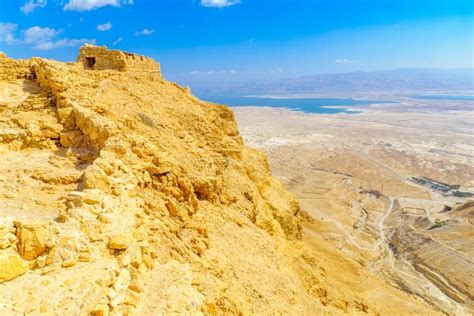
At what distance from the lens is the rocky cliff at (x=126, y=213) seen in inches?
208

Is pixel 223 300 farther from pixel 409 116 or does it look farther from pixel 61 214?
pixel 409 116

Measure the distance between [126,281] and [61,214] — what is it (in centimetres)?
156

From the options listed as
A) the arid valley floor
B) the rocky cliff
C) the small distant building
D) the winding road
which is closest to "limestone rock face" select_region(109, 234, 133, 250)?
the rocky cliff

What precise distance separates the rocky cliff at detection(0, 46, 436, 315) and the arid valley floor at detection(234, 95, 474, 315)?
1324 cm

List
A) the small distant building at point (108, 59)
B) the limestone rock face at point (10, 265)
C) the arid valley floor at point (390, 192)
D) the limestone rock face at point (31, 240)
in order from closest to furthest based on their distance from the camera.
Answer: the limestone rock face at point (10, 265), the limestone rock face at point (31, 240), the small distant building at point (108, 59), the arid valley floor at point (390, 192)

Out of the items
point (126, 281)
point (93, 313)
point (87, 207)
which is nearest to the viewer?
point (93, 313)

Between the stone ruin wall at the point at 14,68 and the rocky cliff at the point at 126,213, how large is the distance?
0.04 metres

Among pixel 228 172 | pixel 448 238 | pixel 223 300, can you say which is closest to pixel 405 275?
pixel 448 238

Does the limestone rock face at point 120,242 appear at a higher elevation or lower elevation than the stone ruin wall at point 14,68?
lower

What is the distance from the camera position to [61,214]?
6078mm

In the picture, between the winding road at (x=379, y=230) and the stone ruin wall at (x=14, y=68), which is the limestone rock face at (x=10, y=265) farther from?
the winding road at (x=379, y=230)

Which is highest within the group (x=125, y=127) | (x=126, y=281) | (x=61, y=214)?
(x=125, y=127)

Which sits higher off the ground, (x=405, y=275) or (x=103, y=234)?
(x=103, y=234)

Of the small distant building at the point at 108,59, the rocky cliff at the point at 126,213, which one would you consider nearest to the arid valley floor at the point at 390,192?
the rocky cliff at the point at 126,213
